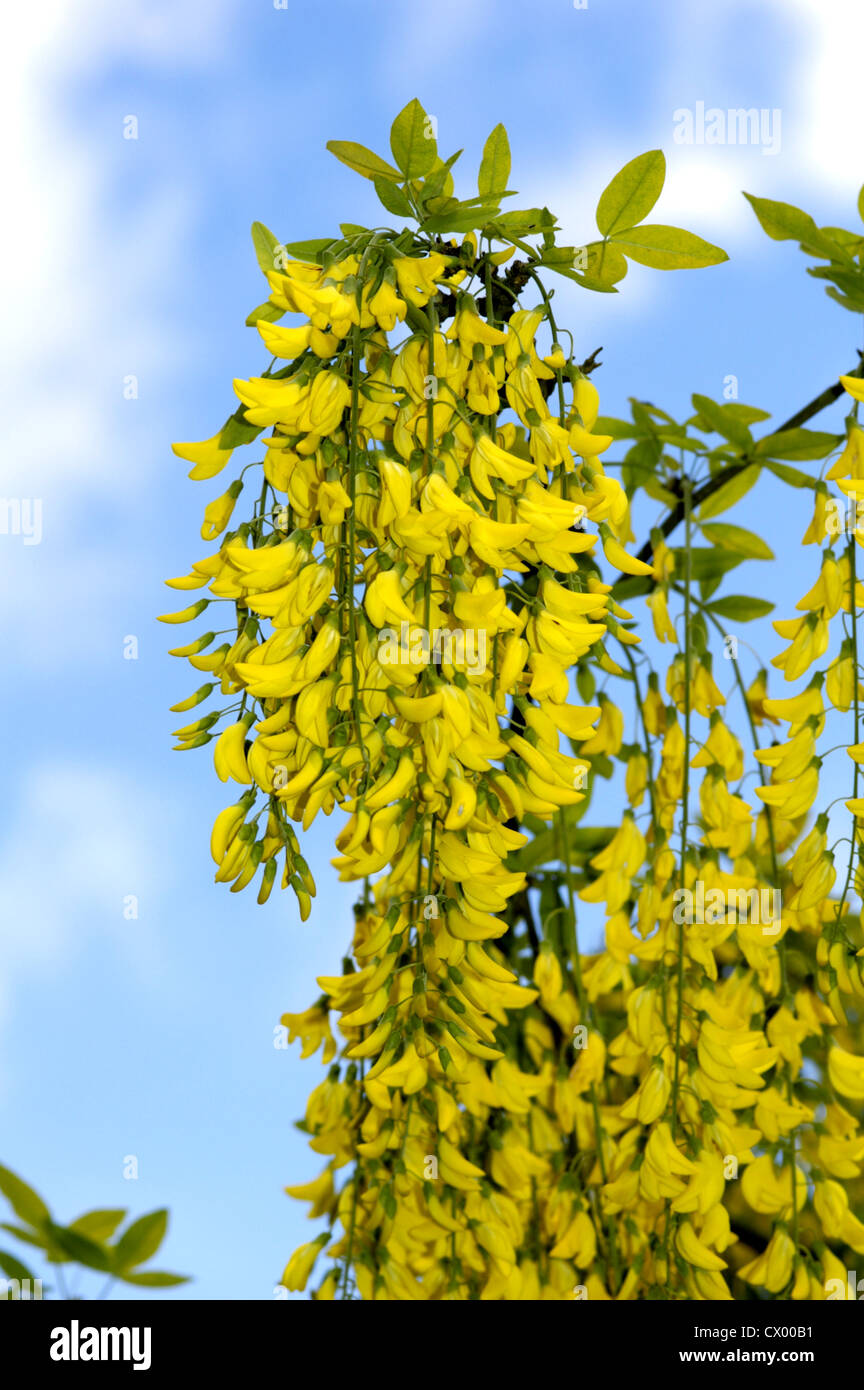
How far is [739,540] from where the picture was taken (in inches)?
54.3

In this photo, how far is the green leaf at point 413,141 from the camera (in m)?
0.80

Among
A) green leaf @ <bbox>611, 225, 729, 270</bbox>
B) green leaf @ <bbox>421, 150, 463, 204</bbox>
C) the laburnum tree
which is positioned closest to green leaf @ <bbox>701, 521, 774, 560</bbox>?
the laburnum tree

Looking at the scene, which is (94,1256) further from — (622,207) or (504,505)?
(622,207)

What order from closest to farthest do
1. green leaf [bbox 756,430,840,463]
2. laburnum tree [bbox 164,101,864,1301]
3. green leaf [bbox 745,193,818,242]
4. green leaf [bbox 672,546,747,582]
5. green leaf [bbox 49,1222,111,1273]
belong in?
green leaf [bbox 49,1222,111,1273], laburnum tree [bbox 164,101,864,1301], green leaf [bbox 745,193,818,242], green leaf [bbox 756,430,840,463], green leaf [bbox 672,546,747,582]

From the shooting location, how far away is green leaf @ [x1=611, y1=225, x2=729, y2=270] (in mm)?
873

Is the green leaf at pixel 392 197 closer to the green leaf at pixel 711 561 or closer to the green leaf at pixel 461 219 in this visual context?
the green leaf at pixel 461 219

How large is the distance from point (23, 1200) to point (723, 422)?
102cm

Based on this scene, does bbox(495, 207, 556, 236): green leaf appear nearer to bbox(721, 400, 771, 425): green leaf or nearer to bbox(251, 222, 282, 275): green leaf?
bbox(251, 222, 282, 275): green leaf

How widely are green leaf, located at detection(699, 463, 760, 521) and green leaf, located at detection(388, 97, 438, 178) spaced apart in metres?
0.64

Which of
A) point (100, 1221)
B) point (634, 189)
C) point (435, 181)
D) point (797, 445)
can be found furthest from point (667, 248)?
point (100, 1221)

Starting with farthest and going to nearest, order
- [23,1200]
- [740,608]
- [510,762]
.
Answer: [740,608] → [510,762] → [23,1200]

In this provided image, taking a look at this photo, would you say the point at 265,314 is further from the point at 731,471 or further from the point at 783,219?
the point at 731,471

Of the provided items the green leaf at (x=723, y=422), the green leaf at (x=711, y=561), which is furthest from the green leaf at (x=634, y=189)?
the green leaf at (x=711, y=561)

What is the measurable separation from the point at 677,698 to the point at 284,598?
1.72 feet
